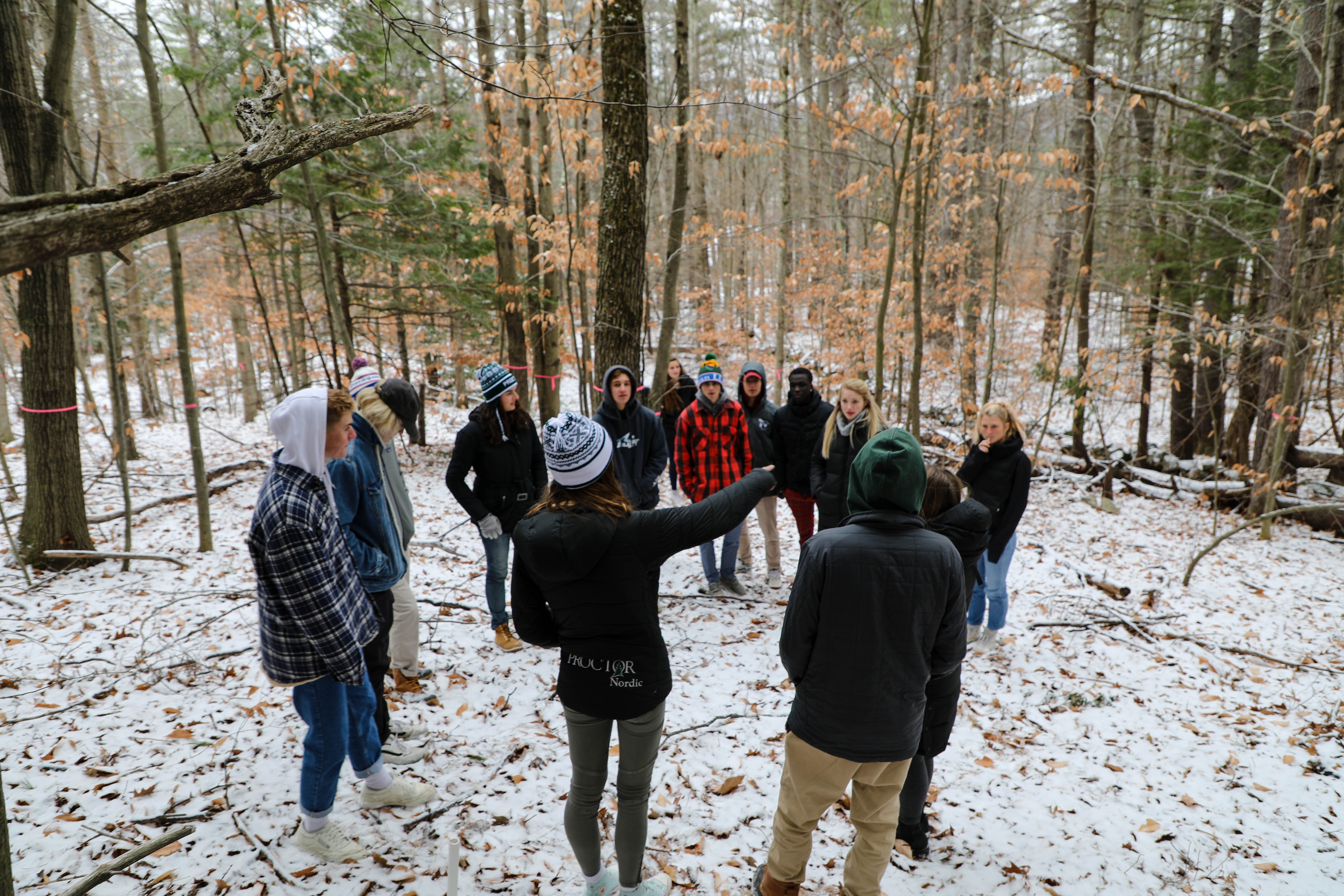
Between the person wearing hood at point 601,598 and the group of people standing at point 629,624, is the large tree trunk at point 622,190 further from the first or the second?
the person wearing hood at point 601,598

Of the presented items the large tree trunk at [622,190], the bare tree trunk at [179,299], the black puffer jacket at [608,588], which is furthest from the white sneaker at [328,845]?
the bare tree trunk at [179,299]

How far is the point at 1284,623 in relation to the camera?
227 inches

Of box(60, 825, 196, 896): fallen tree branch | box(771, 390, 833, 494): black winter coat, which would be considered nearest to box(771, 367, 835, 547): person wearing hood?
box(771, 390, 833, 494): black winter coat

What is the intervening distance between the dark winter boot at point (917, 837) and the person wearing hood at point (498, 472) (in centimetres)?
282

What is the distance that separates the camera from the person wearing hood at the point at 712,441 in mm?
5441

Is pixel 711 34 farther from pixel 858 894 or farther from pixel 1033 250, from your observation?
pixel 858 894

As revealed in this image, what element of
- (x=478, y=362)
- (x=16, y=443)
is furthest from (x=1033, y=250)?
(x=16, y=443)

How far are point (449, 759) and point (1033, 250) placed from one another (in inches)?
1202

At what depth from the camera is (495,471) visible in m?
4.39

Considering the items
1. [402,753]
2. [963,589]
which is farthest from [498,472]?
[963,589]

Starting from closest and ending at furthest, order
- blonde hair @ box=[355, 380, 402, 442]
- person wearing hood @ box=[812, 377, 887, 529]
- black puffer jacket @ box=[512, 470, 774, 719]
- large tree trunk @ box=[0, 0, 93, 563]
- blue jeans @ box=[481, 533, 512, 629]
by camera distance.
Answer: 1. black puffer jacket @ box=[512, 470, 774, 719]
2. blonde hair @ box=[355, 380, 402, 442]
3. blue jeans @ box=[481, 533, 512, 629]
4. person wearing hood @ box=[812, 377, 887, 529]
5. large tree trunk @ box=[0, 0, 93, 563]

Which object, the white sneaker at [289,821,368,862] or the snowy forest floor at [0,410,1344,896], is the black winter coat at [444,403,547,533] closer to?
the snowy forest floor at [0,410,1344,896]

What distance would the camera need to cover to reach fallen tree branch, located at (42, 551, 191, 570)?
5.45 metres

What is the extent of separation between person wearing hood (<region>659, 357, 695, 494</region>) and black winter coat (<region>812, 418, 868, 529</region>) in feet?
4.49
